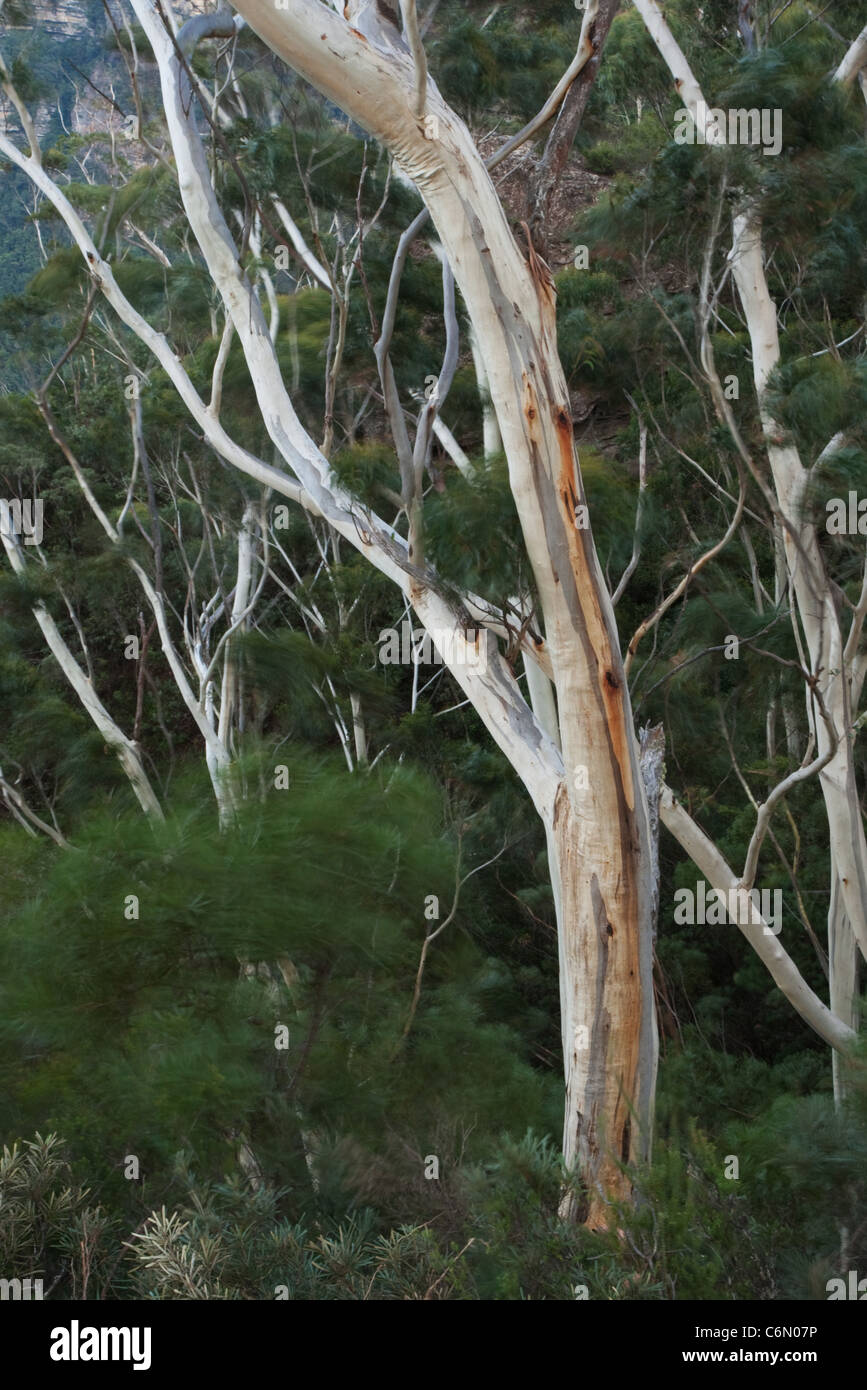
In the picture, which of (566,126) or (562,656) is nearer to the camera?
(562,656)

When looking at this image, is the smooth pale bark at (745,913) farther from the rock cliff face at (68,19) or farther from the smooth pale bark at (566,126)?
the rock cliff face at (68,19)

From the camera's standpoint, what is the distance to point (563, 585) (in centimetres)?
433

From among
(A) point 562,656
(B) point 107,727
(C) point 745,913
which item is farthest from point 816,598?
(B) point 107,727

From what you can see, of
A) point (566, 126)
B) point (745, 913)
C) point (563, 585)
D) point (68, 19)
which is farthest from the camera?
point (68, 19)

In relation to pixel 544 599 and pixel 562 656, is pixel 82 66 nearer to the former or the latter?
pixel 544 599

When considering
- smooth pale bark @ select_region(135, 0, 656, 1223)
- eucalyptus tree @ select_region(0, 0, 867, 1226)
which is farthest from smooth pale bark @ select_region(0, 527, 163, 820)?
smooth pale bark @ select_region(135, 0, 656, 1223)

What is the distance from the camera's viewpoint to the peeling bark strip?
398 centimetres

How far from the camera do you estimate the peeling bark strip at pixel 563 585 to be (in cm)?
398

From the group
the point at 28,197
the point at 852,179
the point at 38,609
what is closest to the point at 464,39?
the point at 852,179

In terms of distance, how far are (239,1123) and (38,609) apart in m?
7.25

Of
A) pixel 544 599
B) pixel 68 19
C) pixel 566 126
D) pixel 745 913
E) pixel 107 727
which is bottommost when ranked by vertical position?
pixel 745 913

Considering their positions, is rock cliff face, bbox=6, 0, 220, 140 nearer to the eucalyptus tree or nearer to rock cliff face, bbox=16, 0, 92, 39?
rock cliff face, bbox=16, 0, 92, 39

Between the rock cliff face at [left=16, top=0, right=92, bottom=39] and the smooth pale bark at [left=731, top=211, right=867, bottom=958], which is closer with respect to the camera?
the smooth pale bark at [left=731, top=211, right=867, bottom=958]

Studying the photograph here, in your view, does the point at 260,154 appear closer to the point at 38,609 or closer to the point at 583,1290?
the point at 38,609
